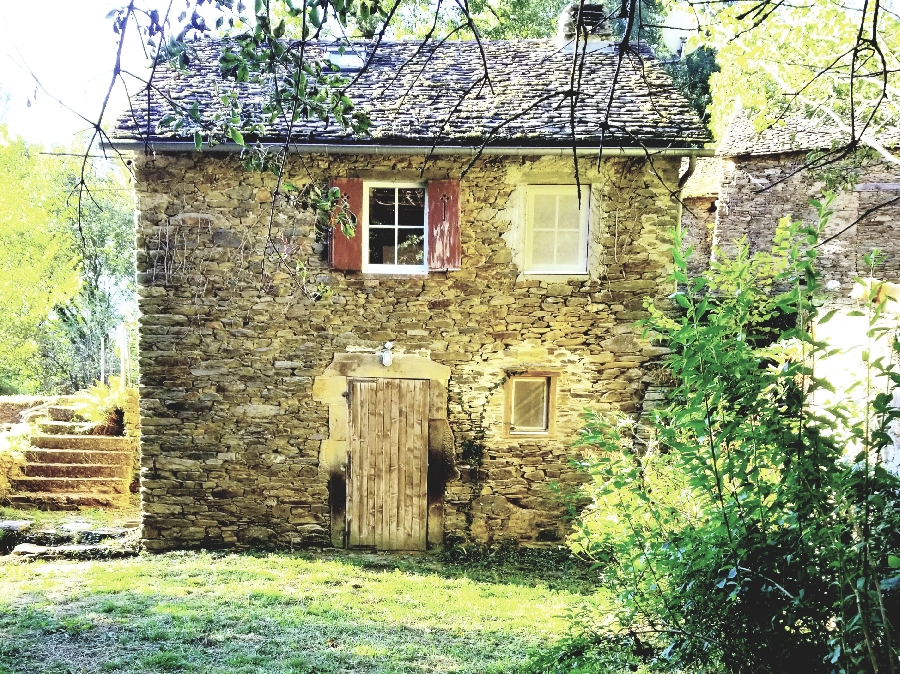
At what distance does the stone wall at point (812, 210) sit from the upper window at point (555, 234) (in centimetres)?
693

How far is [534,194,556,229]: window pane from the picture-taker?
7.32m

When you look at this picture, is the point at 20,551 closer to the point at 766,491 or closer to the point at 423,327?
the point at 423,327

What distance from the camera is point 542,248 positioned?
7.37m

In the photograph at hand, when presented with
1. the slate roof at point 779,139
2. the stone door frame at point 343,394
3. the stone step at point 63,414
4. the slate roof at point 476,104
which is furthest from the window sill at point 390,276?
the slate roof at point 779,139

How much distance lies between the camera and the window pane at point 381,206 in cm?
737

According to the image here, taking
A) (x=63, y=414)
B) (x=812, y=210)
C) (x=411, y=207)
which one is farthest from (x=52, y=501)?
(x=812, y=210)

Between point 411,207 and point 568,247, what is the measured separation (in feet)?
5.96

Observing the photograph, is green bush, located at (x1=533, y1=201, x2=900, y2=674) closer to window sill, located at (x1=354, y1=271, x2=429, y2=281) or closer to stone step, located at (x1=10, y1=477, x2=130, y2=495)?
window sill, located at (x1=354, y1=271, x2=429, y2=281)

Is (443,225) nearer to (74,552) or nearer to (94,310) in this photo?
(74,552)

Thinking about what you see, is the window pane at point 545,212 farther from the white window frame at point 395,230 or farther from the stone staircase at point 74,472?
the stone staircase at point 74,472

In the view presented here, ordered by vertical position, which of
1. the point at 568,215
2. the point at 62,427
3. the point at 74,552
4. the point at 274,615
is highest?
the point at 568,215

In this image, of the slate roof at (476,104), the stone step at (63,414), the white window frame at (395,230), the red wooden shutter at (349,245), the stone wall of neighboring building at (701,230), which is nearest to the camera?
the slate roof at (476,104)

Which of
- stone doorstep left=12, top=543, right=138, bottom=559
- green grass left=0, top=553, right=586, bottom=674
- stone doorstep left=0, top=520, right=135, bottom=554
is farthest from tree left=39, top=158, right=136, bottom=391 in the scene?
green grass left=0, top=553, right=586, bottom=674

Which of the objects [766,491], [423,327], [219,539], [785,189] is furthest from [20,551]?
[785,189]
